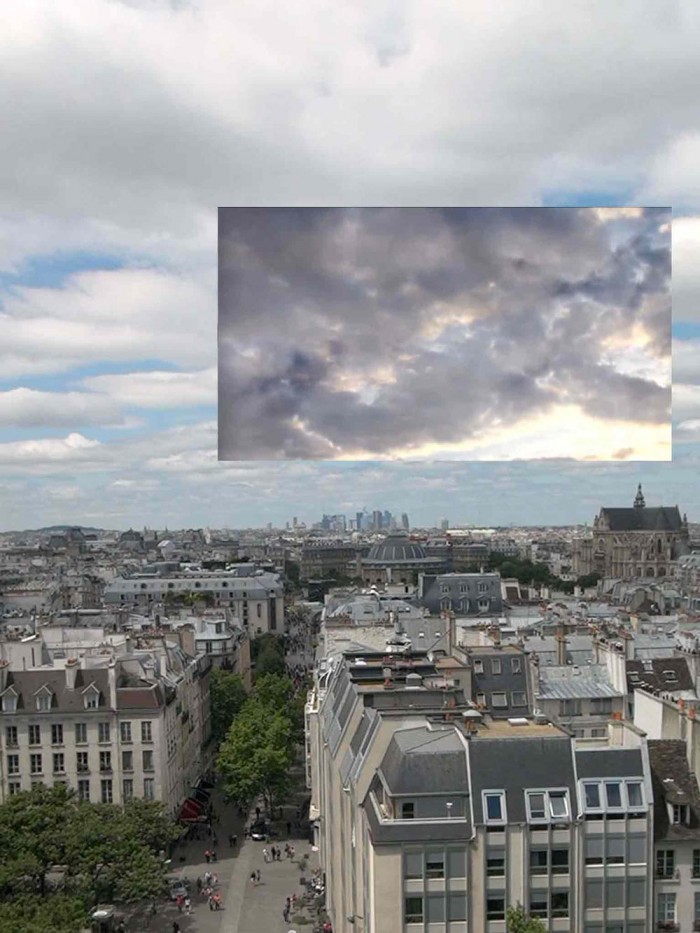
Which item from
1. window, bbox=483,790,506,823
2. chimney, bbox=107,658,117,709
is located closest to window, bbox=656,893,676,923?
window, bbox=483,790,506,823

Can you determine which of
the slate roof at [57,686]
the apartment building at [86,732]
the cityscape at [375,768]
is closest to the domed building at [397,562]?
the cityscape at [375,768]

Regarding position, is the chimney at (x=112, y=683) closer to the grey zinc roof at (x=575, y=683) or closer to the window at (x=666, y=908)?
the grey zinc roof at (x=575, y=683)

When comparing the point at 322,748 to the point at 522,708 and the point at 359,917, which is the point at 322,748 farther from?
the point at 359,917

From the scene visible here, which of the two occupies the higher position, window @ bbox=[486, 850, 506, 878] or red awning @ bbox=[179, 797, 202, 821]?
window @ bbox=[486, 850, 506, 878]

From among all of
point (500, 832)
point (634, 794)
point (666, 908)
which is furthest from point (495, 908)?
point (666, 908)

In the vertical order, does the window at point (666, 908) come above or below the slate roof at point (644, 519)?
below

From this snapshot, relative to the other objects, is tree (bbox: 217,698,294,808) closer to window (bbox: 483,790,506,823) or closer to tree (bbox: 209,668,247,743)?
tree (bbox: 209,668,247,743)
